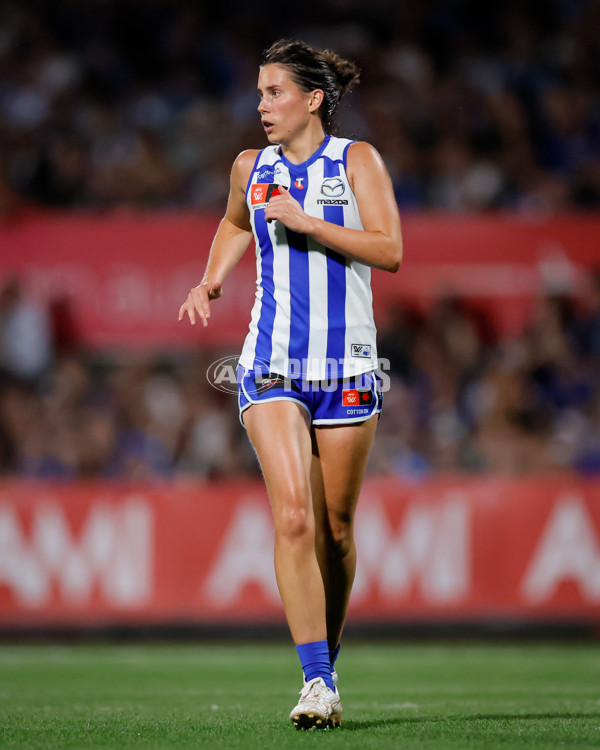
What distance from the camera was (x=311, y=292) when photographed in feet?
15.6

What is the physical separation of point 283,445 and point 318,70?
1511 millimetres

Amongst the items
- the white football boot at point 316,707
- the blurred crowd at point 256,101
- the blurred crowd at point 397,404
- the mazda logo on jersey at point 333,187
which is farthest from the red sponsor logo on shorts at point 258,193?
the blurred crowd at point 256,101

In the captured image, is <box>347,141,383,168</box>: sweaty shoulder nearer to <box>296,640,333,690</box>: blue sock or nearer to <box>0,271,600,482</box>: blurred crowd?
<box>296,640,333,690</box>: blue sock

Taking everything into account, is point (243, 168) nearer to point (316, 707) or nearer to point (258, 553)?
point (316, 707)

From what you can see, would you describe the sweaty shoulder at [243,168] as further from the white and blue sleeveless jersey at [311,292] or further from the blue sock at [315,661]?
the blue sock at [315,661]

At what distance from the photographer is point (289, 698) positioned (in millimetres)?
5945

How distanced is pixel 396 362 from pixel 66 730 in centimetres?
669

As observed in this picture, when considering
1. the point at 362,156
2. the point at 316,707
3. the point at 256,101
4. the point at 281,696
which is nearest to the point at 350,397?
the point at 362,156

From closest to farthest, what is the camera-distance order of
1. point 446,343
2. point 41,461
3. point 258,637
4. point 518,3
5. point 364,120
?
point 258,637, point 41,461, point 446,343, point 364,120, point 518,3

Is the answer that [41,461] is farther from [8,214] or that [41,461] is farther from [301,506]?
[301,506]

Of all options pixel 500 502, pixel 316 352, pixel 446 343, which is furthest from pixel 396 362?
pixel 316 352

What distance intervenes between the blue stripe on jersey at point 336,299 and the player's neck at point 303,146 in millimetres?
174

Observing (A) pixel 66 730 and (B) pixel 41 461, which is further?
(B) pixel 41 461

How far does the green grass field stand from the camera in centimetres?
428
